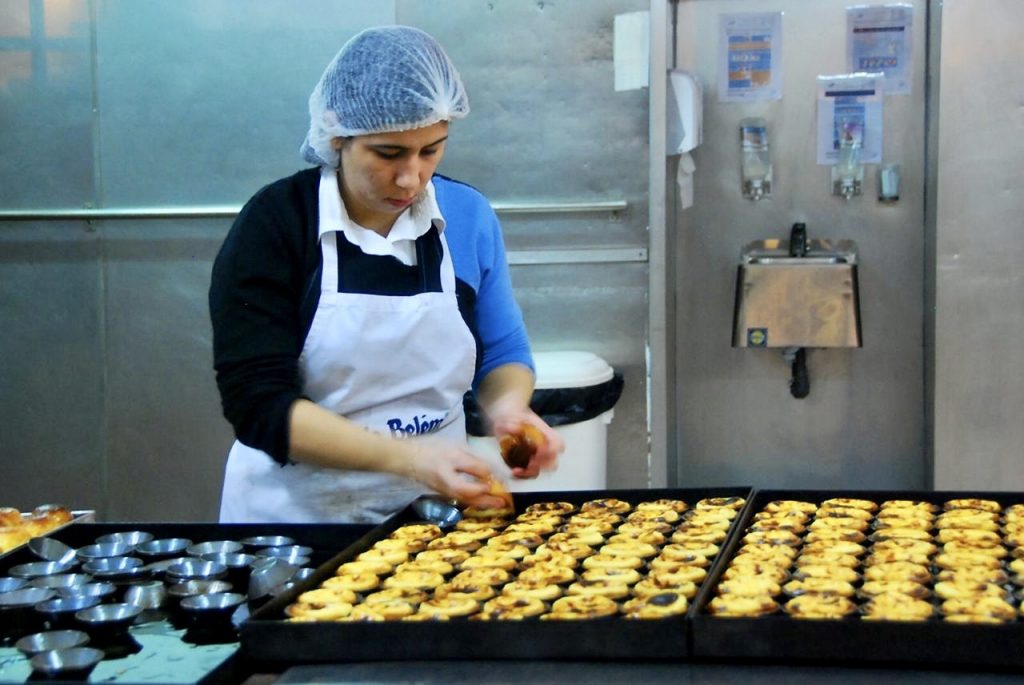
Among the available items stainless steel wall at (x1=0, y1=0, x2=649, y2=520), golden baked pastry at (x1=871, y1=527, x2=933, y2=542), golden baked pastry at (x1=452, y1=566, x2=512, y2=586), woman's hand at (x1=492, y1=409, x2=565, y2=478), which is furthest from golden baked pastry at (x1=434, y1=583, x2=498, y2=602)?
stainless steel wall at (x1=0, y1=0, x2=649, y2=520)

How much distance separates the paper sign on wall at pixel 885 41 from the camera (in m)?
4.40

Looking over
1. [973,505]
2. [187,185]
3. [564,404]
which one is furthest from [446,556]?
[187,185]

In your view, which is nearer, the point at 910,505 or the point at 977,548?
the point at 977,548

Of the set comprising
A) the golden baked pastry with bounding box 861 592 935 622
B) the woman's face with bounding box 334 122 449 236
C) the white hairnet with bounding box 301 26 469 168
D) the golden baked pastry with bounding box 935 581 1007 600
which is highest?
the white hairnet with bounding box 301 26 469 168

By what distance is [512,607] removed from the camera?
1635 mm

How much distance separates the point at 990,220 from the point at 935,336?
0.44 metres

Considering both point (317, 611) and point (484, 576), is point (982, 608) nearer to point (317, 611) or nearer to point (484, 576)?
point (484, 576)

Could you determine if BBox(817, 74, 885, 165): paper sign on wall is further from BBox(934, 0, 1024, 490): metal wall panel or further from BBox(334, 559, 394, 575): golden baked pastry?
BBox(334, 559, 394, 575): golden baked pastry

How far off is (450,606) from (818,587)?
505 mm

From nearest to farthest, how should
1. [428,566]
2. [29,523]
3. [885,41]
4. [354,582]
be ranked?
[354,582], [428,566], [29,523], [885,41]

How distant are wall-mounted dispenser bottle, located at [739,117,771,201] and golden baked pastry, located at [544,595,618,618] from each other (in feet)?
10.2

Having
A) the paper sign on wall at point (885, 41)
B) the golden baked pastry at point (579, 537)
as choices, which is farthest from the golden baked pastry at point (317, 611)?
the paper sign on wall at point (885, 41)

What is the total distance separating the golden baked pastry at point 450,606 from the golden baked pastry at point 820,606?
0.41 metres

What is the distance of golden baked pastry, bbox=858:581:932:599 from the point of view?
164cm
